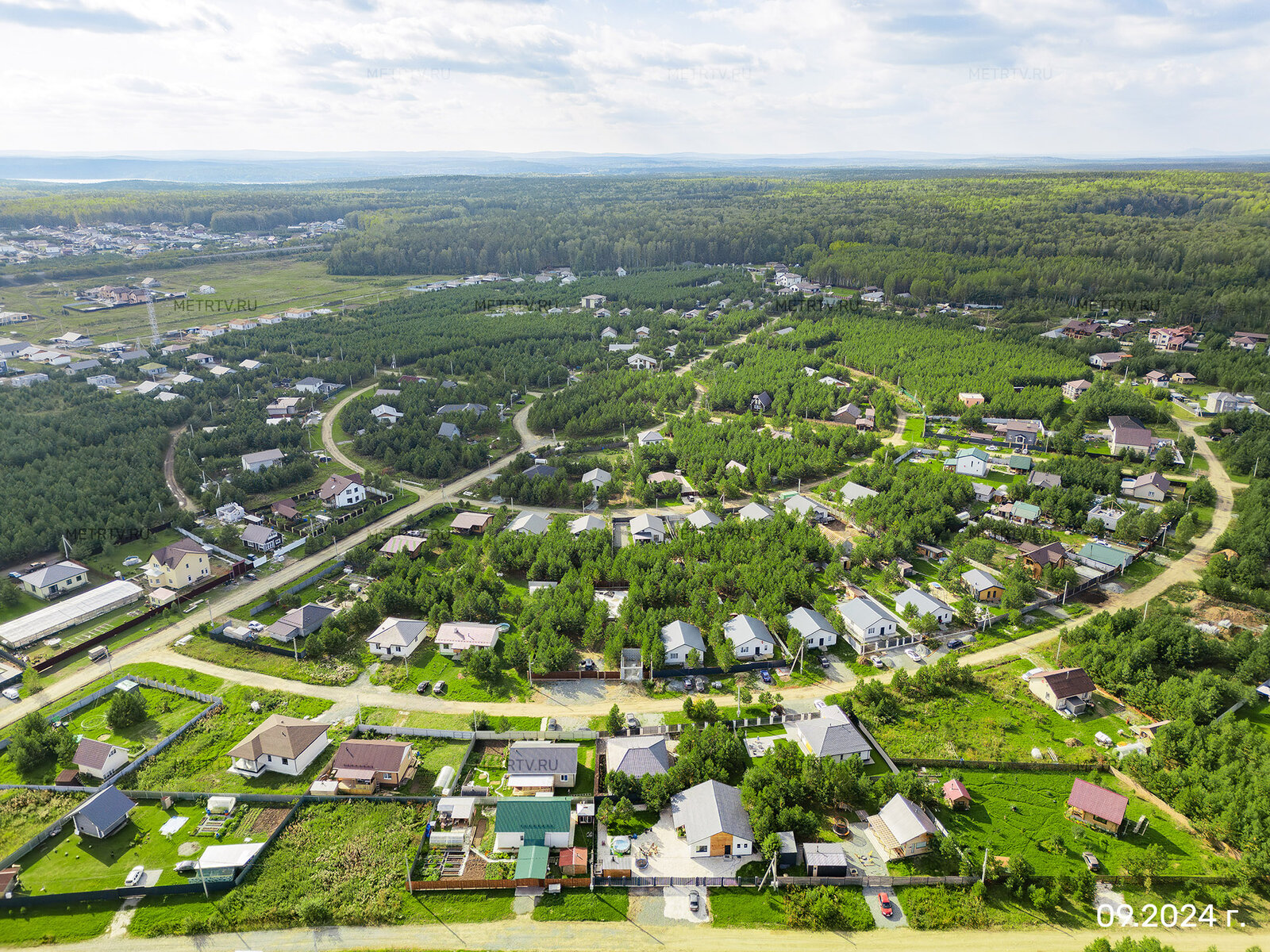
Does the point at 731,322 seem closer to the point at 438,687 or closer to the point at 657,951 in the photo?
the point at 438,687

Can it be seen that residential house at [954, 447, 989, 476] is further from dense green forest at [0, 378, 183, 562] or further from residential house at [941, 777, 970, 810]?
dense green forest at [0, 378, 183, 562]

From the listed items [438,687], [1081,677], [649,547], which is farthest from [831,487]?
[438,687]

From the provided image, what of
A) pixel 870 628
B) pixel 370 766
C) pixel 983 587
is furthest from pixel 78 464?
pixel 983 587

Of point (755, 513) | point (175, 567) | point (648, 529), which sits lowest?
point (648, 529)

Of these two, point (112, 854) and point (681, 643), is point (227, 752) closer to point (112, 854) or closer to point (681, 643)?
point (112, 854)

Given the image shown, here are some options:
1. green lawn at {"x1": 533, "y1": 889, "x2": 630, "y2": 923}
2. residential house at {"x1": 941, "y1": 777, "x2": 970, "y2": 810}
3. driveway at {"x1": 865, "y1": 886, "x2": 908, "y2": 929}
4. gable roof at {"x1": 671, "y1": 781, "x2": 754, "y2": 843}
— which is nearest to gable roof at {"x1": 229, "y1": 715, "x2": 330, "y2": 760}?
green lawn at {"x1": 533, "y1": 889, "x2": 630, "y2": 923}

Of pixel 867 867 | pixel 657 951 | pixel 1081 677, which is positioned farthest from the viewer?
pixel 1081 677

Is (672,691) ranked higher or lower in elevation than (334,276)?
lower
